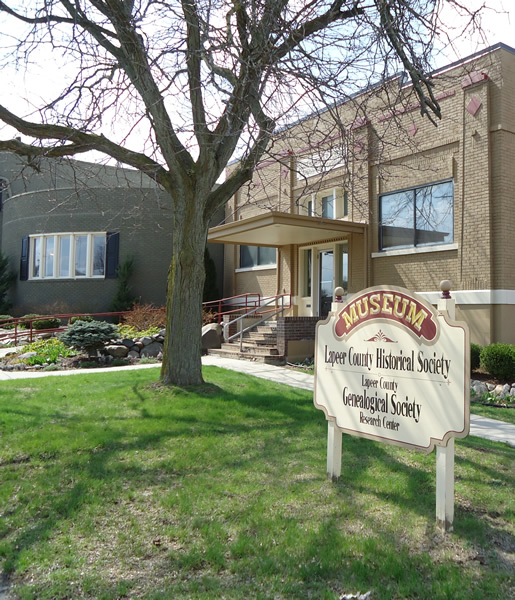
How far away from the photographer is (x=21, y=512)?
4.38 meters

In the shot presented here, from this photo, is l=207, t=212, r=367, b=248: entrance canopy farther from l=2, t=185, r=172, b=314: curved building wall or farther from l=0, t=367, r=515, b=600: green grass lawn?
l=0, t=367, r=515, b=600: green grass lawn

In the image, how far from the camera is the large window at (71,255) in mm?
21703

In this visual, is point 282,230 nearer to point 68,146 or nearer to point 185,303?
point 185,303

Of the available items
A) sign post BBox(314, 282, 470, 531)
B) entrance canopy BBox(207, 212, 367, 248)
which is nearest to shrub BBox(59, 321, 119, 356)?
entrance canopy BBox(207, 212, 367, 248)

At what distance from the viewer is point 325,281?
16578mm

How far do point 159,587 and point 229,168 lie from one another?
62.4 feet

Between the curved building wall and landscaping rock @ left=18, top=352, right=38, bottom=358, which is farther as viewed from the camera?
the curved building wall

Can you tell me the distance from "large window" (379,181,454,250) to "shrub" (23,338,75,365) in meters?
8.79

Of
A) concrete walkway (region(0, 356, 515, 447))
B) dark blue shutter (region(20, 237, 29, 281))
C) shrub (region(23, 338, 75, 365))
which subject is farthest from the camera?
dark blue shutter (region(20, 237, 29, 281))

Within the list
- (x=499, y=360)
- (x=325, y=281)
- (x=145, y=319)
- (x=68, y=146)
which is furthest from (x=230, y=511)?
(x=145, y=319)

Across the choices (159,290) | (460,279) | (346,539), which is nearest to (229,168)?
(159,290)

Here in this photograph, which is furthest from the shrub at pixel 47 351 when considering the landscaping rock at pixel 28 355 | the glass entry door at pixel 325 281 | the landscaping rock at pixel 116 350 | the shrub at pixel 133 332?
the glass entry door at pixel 325 281

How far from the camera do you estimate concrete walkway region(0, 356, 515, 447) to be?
23.5 feet

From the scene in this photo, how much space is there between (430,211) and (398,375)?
989 centimetres
